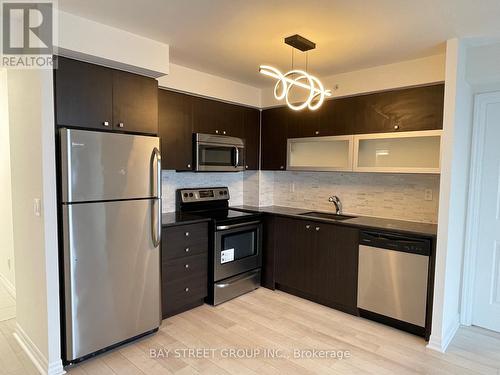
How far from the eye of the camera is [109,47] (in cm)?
231

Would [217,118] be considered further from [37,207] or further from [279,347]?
[279,347]

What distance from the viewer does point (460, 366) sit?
2.34 metres

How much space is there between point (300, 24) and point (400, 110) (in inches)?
54.3

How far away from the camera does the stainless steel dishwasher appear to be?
2.68 meters

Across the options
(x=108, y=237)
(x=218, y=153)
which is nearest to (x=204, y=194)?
(x=218, y=153)

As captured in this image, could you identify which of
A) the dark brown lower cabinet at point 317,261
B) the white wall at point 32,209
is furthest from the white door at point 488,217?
the white wall at point 32,209

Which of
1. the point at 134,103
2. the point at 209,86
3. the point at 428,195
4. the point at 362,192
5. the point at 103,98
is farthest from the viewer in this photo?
the point at 362,192

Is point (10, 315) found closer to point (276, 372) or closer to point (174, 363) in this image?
point (174, 363)

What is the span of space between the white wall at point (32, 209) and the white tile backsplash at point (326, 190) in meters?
1.38

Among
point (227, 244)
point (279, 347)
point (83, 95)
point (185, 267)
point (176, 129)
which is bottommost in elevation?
point (279, 347)

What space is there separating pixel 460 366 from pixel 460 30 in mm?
2425


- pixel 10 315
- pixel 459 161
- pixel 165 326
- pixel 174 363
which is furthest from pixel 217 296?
pixel 459 161

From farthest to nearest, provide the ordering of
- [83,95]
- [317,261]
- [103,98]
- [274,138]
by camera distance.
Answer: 1. [274,138]
2. [317,261]
3. [103,98]
4. [83,95]

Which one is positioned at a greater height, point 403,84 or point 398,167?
point 403,84
